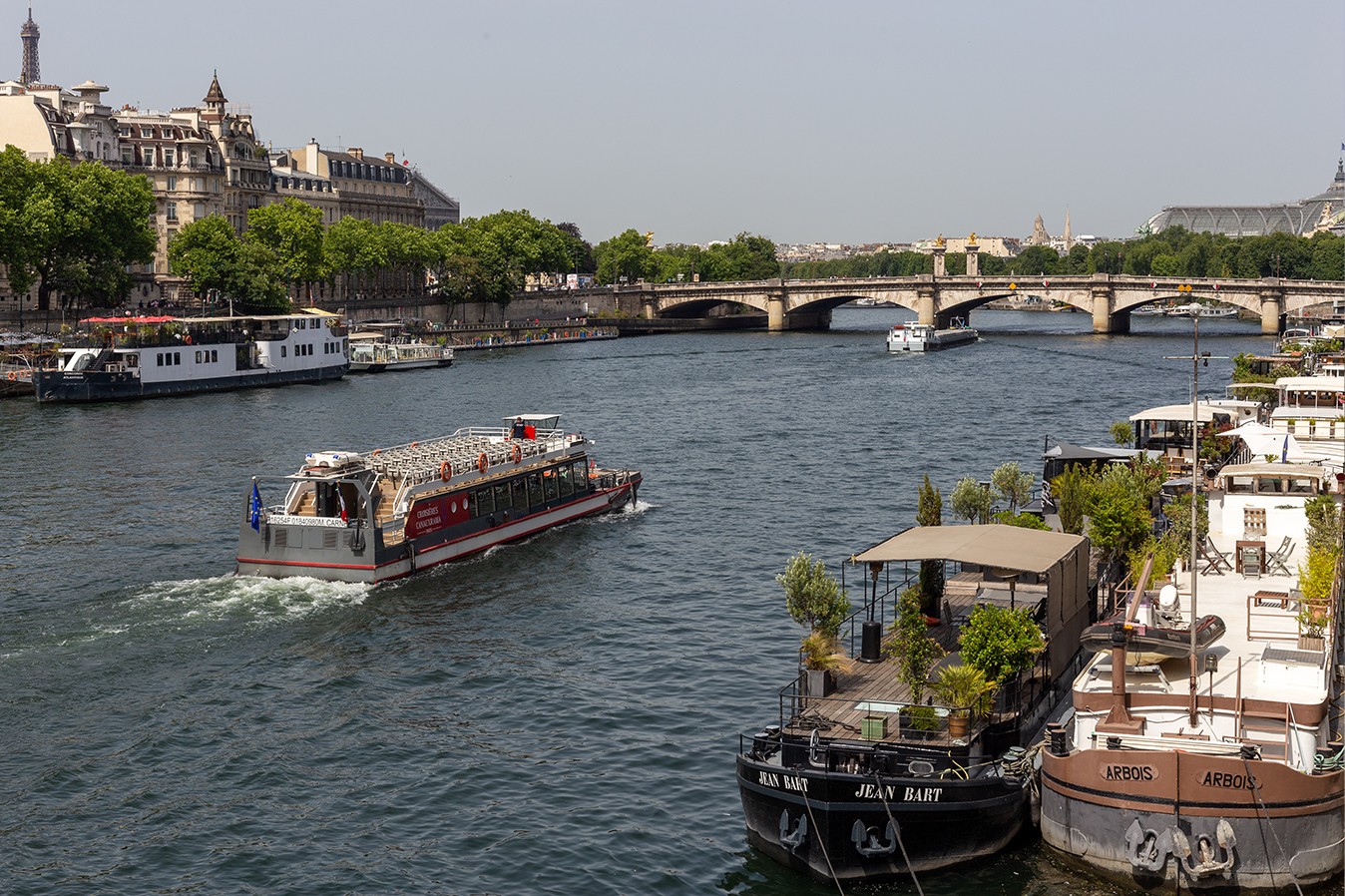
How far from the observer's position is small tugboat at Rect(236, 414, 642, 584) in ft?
155

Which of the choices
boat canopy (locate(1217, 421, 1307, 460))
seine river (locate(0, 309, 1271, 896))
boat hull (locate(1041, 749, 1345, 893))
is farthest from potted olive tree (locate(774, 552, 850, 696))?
Answer: boat canopy (locate(1217, 421, 1307, 460))

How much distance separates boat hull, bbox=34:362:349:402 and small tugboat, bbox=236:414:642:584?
50.5 m

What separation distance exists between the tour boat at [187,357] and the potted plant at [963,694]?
82.6 meters

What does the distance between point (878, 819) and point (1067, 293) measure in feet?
530

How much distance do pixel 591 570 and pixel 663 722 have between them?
1583 centimetres

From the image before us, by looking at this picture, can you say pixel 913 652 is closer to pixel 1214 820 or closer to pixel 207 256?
pixel 1214 820

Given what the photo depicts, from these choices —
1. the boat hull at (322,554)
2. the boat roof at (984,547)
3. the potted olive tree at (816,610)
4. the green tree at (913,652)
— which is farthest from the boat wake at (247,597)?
the green tree at (913,652)

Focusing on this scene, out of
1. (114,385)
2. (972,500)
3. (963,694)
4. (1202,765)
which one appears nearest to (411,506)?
(972,500)

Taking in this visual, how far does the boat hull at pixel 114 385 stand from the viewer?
328 feet

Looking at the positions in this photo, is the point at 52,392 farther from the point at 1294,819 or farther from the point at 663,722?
the point at 1294,819

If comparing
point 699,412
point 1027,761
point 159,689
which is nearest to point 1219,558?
point 1027,761

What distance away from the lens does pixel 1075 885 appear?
86.0 feet

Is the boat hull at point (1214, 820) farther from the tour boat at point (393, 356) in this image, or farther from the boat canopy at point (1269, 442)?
the tour boat at point (393, 356)

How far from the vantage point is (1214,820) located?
24938 mm
